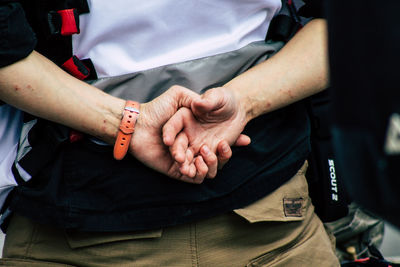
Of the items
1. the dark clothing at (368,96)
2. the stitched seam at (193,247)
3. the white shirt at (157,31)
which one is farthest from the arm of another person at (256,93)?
the dark clothing at (368,96)

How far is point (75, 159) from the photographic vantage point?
3.17 feet

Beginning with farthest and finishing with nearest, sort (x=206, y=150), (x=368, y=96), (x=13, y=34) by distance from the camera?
(x=206, y=150), (x=13, y=34), (x=368, y=96)

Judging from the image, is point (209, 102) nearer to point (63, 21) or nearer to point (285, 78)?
point (285, 78)

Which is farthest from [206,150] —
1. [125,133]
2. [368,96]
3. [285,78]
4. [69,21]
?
[368,96]

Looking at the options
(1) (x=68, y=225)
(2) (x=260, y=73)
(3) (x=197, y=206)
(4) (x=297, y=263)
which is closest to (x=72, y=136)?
(1) (x=68, y=225)

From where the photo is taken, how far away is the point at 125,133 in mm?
918

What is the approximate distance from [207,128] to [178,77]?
0.15 meters

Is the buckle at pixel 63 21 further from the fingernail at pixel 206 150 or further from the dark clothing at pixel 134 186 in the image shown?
the fingernail at pixel 206 150

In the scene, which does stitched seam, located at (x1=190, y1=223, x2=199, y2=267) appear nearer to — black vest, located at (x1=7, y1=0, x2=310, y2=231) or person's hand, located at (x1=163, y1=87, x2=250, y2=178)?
black vest, located at (x1=7, y1=0, x2=310, y2=231)

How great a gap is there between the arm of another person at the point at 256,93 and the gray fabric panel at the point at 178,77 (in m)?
0.04

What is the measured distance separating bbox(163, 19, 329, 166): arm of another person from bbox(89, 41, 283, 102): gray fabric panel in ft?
0.14

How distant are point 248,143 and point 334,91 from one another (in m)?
0.59

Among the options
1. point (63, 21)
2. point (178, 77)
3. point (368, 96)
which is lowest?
point (178, 77)

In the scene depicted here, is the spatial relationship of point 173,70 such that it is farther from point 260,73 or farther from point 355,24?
point 355,24
